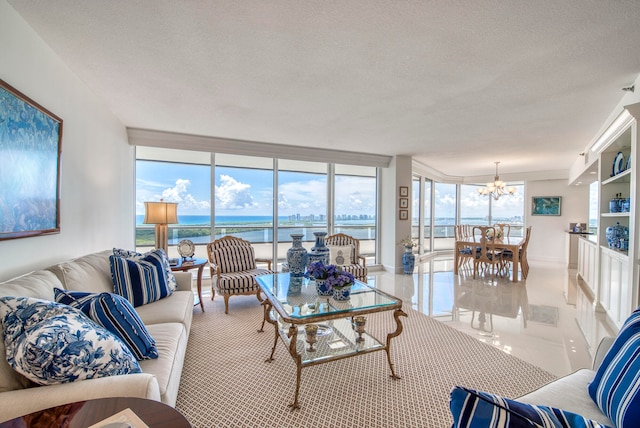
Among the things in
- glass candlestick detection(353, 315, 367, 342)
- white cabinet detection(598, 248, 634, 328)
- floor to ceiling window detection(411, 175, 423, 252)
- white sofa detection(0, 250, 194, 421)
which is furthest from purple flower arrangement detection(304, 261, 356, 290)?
floor to ceiling window detection(411, 175, 423, 252)

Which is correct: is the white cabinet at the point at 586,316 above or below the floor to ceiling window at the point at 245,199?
below

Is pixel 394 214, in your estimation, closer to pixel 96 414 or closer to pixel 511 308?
pixel 511 308

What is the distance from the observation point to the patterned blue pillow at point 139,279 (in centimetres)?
240

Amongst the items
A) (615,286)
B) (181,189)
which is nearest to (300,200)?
(181,189)

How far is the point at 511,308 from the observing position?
3.83 metres

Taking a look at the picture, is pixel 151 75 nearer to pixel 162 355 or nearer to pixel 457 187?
pixel 162 355

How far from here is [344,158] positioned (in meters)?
5.61

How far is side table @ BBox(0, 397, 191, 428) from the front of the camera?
0.89 meters

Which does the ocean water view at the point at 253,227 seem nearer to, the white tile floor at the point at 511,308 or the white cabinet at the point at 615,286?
the white tile floor at the point at 511,308

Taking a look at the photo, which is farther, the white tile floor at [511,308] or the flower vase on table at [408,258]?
the flower vase on table at [408,258]

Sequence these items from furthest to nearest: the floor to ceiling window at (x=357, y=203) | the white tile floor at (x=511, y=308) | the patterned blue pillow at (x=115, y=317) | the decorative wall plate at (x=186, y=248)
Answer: the floor to ceiling window at (x=357, y=203)
the decorative wall plate at (x=186, y=248)
the white tile floor at (x=511, y=308)
the patterned blue pillow at (x=115, y=317)

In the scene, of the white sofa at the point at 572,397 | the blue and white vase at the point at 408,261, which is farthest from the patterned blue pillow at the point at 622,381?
the blue and white vase at the point at 408,261

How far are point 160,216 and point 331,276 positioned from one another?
2.51 metres

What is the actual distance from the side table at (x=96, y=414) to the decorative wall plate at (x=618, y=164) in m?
4.93
